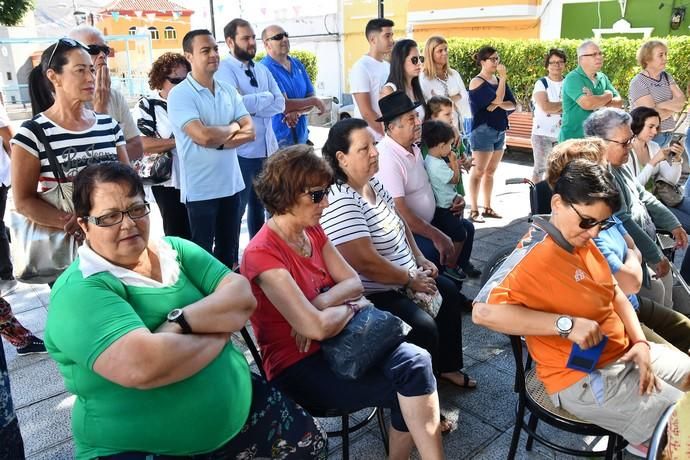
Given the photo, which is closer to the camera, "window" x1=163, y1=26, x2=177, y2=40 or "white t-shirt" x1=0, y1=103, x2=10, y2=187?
"white t-shirt" x1=0, y1=103, x2=10, y2=187

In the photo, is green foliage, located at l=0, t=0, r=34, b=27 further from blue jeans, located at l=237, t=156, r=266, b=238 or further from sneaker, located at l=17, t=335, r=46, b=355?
sneaker, located at l=17, t=335, r=46, b=355

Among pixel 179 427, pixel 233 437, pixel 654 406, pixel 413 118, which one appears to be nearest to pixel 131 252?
pixel 179 427

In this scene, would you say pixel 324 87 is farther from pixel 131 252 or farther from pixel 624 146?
pixel 131 252

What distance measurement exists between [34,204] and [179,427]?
1.52 metres

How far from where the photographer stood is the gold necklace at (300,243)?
7.03 ft

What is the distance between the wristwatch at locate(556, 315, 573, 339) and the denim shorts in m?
4.08

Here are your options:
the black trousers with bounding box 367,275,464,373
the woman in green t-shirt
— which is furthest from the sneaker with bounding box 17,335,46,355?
the black trousers with bounding box 367,275,464,373

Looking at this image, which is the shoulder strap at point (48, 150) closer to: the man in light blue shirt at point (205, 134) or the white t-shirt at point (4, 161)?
the man in light blue shirt at point (205, 134)

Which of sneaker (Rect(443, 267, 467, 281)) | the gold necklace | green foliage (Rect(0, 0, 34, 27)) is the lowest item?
sneaker (Rect(443, 267, 467, 281))

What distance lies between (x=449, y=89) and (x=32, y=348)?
393 cm

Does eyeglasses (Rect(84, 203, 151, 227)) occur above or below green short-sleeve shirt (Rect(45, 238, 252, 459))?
above

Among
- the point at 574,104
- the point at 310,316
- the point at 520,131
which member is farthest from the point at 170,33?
the point at 310,316

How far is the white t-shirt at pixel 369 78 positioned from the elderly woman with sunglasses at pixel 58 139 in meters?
2.42

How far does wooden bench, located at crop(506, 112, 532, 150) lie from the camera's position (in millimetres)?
9570
